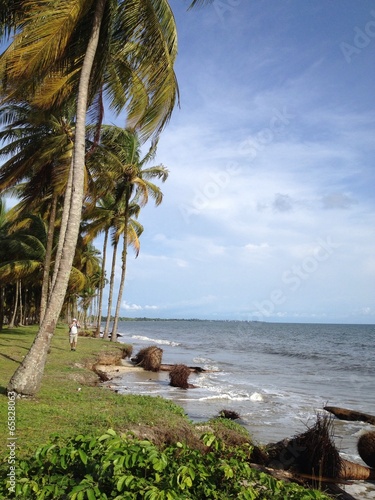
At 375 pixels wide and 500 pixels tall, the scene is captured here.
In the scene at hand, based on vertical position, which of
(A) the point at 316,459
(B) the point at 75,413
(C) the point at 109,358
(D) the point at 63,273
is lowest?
(C) the point at 109,358

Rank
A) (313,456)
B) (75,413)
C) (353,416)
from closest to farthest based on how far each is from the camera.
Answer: (313,456)
(75,413)
(353,416)

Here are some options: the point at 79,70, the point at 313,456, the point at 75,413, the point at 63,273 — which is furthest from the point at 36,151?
the point at 313,456

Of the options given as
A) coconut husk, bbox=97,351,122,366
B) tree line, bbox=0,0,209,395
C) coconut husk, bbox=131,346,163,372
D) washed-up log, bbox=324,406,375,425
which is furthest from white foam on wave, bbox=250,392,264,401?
tree line, bbox=0,0,209,395

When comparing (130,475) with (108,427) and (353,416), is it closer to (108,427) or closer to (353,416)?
(108,427)

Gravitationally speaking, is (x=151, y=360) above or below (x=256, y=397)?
above

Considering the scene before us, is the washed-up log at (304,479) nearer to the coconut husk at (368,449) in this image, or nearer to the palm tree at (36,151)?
the coconut husk at (368,449)

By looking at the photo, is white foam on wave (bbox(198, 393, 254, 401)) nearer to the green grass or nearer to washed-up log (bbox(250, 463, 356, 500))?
the green grass

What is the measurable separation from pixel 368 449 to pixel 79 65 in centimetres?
1143

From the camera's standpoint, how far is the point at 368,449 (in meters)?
8.77

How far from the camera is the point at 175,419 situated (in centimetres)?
832

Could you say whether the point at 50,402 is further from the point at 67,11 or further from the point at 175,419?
the point at 67,11

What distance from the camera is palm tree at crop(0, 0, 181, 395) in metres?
8.63

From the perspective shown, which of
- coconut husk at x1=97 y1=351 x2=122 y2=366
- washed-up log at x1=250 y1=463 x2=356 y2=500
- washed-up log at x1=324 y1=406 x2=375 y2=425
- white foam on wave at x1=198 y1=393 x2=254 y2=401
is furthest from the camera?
coconut husk at x1=97 y1=351 x2=122 y2=366

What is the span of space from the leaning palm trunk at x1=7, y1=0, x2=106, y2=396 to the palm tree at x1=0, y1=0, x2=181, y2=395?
0.02 metres
